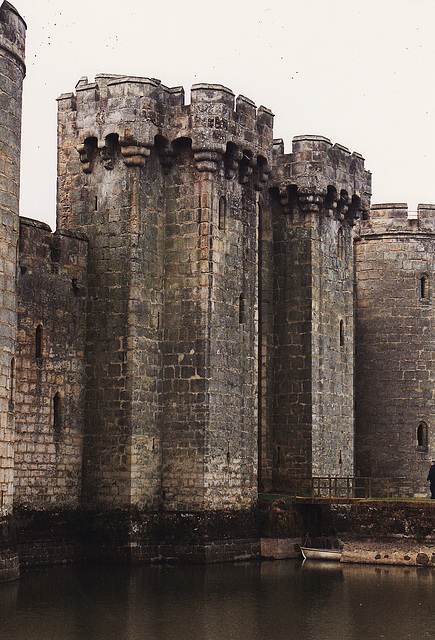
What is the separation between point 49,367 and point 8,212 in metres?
4.72

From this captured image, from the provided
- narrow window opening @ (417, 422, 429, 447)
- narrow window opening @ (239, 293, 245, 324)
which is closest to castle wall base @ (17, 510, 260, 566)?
narrow window opening @ (239, 293, 245, 324)

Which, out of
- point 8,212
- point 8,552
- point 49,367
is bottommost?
point 8,552

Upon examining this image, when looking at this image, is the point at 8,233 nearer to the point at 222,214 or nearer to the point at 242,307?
the point at 222,214

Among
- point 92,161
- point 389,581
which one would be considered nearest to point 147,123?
point 92,161

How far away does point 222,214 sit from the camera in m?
26.5

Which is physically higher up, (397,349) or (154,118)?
(154,118)

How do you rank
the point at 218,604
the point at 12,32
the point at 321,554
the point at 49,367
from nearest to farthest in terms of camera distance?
the point at 218,604, the point at 12,32, the point at 49,367, the point at 321,554

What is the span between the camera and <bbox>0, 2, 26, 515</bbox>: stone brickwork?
66.0ft

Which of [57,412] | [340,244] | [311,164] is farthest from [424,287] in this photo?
[57,412]

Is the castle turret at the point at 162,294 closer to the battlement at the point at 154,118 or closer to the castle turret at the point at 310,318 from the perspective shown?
the battlement at the point at 154,118

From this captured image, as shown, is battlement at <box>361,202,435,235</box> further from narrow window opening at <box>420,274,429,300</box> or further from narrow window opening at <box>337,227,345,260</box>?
narrow window opening at <box>337,227,345,260</box>

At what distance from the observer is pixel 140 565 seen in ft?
79.3

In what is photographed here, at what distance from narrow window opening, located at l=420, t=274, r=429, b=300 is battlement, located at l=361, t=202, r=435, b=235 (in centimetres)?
144

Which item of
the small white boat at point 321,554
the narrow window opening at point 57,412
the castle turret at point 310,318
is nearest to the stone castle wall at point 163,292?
the narrow window opening at point 57,412
